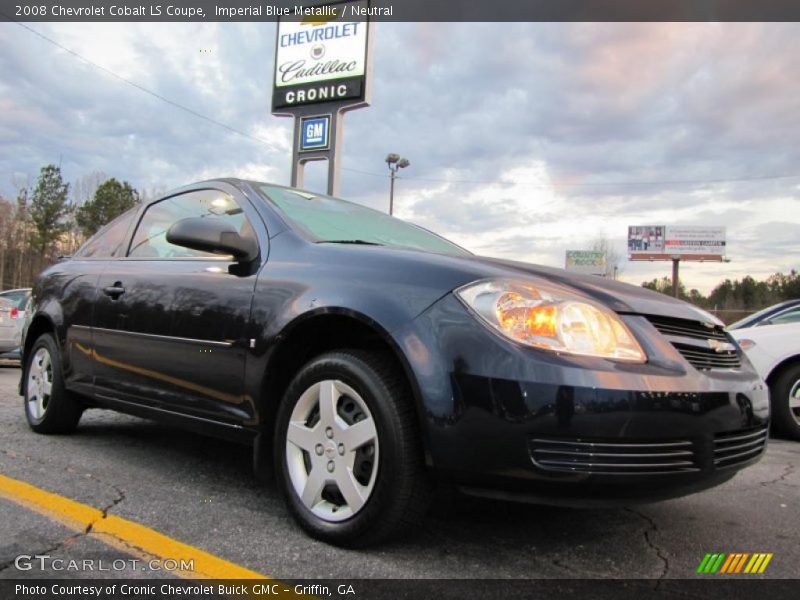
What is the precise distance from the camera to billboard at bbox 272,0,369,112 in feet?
46.2

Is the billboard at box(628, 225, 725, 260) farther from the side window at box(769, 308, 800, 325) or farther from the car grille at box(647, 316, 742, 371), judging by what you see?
the car grille at box(647, 316, 742, 371)

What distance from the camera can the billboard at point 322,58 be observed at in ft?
46.2

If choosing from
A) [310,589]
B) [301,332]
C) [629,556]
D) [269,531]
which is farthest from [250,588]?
[629,556]

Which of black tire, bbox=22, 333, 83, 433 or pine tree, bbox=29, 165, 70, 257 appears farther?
pine tree, bbox=29, 165, 70, 257

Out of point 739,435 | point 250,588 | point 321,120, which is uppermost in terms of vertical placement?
point 321,120

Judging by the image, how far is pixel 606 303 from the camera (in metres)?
2.32

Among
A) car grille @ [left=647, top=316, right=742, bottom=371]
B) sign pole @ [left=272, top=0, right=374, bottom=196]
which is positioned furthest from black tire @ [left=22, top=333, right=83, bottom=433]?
sign pole @ [left=272, top=0, right=374, bottom=196]

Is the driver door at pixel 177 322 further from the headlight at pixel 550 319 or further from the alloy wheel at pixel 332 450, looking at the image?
the headlight at pixel 550 319

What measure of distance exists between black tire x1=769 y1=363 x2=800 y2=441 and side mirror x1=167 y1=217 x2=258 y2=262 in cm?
484

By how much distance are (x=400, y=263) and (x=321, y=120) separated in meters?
12.8

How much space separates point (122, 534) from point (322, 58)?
13.8 metres

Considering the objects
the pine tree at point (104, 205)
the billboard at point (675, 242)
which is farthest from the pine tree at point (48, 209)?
the billboard at point (675, 242)

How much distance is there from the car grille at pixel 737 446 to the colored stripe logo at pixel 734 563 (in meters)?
0.41

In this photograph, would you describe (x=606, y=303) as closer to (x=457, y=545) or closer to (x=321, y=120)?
(x=457, y=545)
